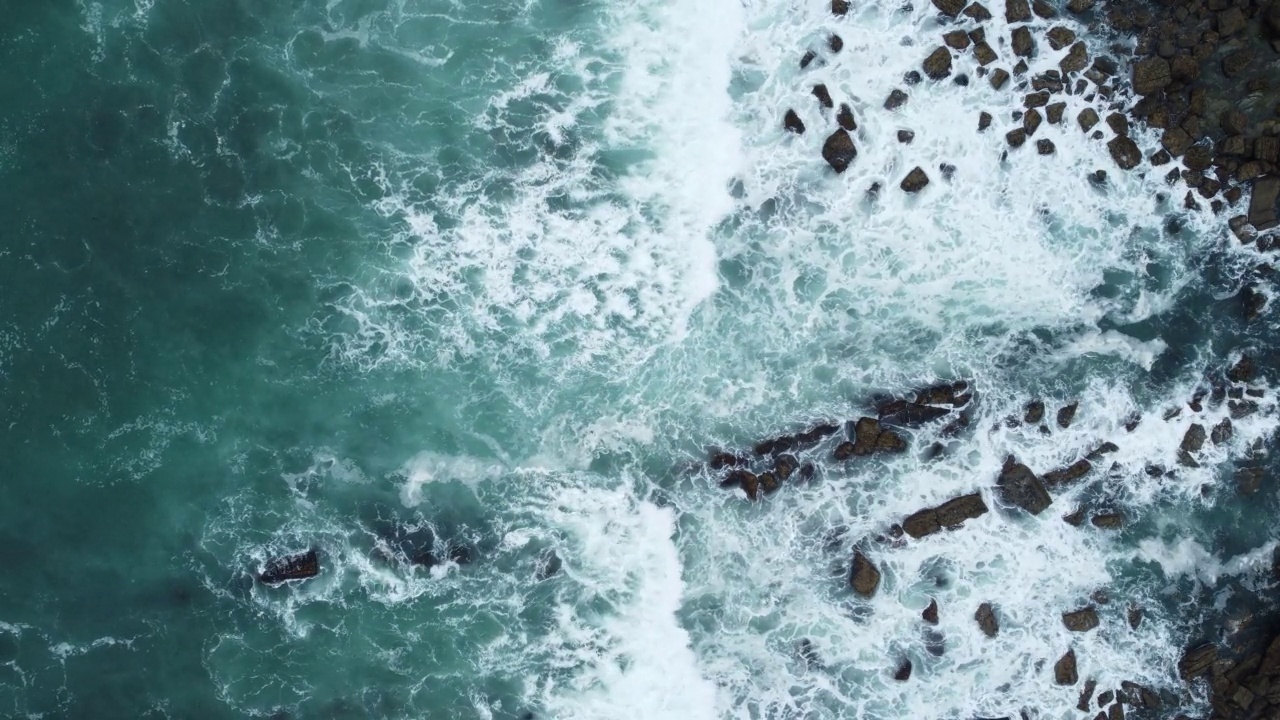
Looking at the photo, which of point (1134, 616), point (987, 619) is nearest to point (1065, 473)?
point (1134, 616)

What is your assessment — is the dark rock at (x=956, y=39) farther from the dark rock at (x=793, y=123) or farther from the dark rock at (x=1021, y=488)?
the dark rock at (x=1021, y=488)

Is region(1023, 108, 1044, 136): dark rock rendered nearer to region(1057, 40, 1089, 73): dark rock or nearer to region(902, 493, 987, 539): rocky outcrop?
region(1057, 40, 1089, 73): dark rock

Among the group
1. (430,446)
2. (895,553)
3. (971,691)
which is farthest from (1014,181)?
(430,446)

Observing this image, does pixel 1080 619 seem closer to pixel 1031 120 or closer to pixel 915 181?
pixel 915 181

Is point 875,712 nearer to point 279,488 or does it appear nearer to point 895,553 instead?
point 895,553

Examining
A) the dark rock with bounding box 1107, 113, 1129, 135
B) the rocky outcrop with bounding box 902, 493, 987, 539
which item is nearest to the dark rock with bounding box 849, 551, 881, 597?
the rocky outcrop with bounding box 902, 493, 987, 539
